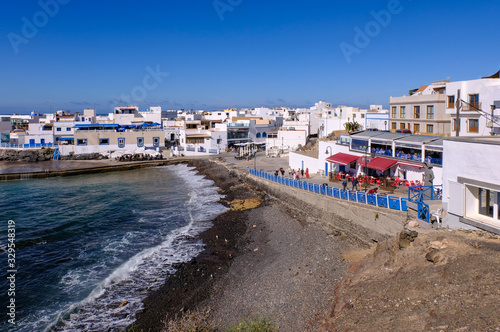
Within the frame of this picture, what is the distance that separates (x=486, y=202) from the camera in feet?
37.4

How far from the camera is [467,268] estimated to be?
9242 mm

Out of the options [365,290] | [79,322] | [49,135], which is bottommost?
[79,322]

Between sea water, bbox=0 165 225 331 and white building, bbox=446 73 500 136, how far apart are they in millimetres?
16862

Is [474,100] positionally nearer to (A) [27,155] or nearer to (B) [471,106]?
(B) [471,106]

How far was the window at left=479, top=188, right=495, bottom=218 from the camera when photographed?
11.2 metres

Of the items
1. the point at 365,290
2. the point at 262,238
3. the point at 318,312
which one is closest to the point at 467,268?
the point at 365,290

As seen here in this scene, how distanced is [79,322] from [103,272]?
3.87 metres

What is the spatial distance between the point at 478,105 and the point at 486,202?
497 inches

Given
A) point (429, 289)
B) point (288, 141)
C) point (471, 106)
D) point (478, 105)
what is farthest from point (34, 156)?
point (429, 289)

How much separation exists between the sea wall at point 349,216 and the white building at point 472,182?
2738 millimetres

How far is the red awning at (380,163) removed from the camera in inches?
835

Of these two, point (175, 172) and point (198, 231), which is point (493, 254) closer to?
point (198, 231)

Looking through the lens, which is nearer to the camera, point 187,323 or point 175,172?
point 187,323

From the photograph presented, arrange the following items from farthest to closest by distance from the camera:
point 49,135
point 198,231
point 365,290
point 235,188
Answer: point 49,135
point 235,188
point 198,231
point 365,290
